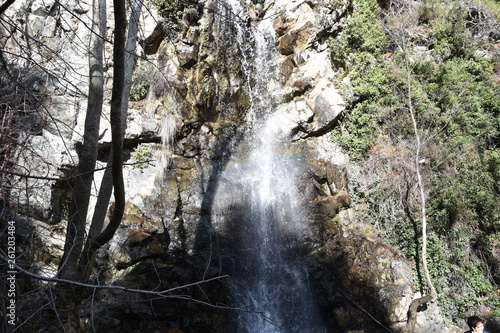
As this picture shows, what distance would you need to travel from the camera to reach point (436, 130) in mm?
8055

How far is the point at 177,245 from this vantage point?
7.10 m

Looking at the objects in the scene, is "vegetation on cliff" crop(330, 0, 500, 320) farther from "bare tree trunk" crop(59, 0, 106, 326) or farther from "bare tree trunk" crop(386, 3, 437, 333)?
"bare tree trunk" crop(59, 0, 106, 326)

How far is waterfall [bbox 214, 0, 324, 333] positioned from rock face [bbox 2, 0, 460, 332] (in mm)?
239

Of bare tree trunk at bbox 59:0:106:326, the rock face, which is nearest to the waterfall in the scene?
the rock face

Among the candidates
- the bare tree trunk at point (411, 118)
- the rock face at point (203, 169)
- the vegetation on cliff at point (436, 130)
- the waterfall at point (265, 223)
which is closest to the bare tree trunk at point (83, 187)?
the rock face at point (203, 169)

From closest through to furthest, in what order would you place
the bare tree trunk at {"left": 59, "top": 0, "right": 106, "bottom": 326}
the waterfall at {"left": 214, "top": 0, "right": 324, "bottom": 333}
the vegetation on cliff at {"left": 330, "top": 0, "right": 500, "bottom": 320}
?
the bare tree trunk at {"left": 59, "top": 0, "right": 106, "bottom": 326} < the waterfall at {"left": 214, "top": 0, "right": 324, "bottom": 333} < the vegetation on cliff at {"left": 330, "top": 0, "right": 500, "bottom": 320}

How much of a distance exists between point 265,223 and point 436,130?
15.4 feet

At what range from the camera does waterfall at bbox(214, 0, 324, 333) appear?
6551 mm

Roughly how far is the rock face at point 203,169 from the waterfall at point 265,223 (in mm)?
239

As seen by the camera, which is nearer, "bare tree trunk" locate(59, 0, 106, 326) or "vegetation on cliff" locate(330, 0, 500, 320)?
"bare tree trunk" locate(59, 0, 106, 326)

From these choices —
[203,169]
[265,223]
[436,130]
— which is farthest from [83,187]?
[436,130]

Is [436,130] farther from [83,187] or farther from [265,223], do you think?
[83,187]

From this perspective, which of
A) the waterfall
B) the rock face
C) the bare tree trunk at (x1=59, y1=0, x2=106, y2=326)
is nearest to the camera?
the bare tree trunk at (x1=59, y1=0, x2=106, y2=326)

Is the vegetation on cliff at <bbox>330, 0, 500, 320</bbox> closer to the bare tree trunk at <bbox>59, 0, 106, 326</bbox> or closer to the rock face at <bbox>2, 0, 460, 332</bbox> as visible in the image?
the rock face at <bbox>2, 0, 460, 332</bbox>
